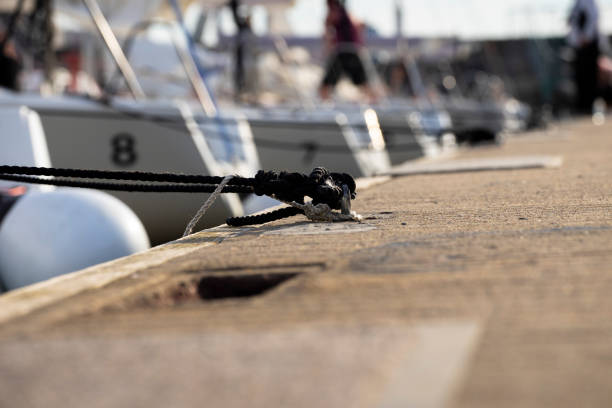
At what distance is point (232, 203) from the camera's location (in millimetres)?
6145

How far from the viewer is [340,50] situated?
48.5ft

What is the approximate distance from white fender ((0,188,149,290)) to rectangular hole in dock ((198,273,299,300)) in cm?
148

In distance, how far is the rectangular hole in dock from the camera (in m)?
2.10

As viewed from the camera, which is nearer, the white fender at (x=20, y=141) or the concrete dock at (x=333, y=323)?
the concrete dock at (x=333, y=323)

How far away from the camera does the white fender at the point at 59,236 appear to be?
11.5 ft

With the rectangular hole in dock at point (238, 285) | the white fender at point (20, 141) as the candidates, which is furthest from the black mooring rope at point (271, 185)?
the white fender at point (20, 141)

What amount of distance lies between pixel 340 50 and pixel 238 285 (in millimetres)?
12975

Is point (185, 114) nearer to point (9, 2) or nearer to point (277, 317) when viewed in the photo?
point (9, 2)

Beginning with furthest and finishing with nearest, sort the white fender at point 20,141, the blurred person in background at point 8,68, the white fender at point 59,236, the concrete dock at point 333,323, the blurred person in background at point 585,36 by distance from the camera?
1. the blurred person in background at point 585,36
2. the blurred person in background at point 8,68
3. the white fender at point 20,141
4. the white fender at point 59,236
5. the concrete dock at point 333,323

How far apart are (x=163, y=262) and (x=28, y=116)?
2.87m

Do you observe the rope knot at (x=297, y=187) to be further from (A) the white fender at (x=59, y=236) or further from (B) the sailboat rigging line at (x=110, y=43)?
A: (B) the sailboat rigging line at (x=110, y=43)

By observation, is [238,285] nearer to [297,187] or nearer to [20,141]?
[297,187]

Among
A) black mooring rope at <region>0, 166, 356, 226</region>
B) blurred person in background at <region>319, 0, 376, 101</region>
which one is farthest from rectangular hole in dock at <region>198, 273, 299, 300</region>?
blurred person in background at <region>319, 0, 376, 101</region>

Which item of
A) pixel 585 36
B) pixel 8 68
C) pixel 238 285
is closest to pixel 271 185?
pixel 238 285
